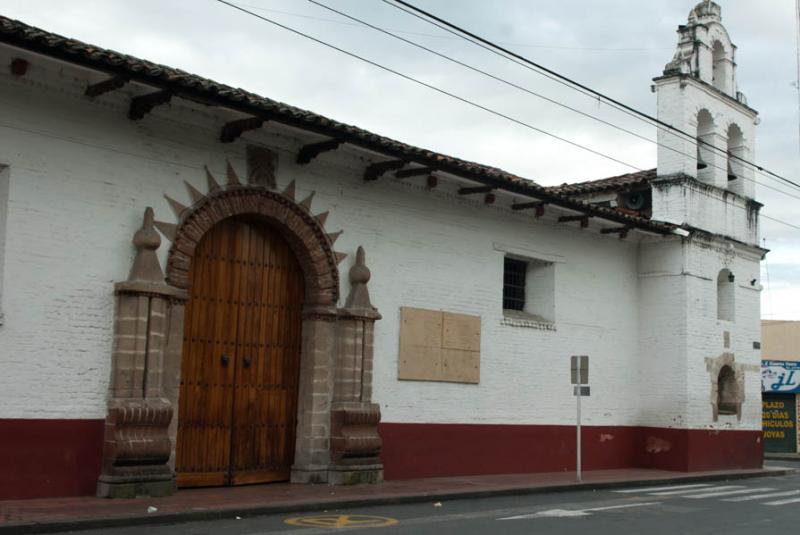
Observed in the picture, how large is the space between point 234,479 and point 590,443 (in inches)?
333

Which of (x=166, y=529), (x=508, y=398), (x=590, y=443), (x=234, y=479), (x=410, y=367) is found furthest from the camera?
(x=590, y=443)

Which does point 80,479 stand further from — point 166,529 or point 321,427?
point 321,427

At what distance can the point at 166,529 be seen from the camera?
387 inches

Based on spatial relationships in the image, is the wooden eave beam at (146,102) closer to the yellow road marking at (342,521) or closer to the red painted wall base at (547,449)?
the yellow road marking at (342,521)

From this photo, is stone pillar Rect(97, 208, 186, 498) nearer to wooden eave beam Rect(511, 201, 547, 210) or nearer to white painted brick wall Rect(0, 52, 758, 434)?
white painted brick wall Rect(0, 52, 758, 434)

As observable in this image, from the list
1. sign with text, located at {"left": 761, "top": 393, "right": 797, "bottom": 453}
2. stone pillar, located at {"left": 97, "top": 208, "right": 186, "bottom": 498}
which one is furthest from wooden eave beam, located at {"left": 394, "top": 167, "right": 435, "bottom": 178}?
sign with text, located at {"left": 761, "top": 393, "right": 797, "bottom": 453}

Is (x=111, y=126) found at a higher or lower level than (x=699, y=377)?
higher

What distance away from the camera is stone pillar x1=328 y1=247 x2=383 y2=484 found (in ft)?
46.7

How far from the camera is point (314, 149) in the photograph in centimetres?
1405

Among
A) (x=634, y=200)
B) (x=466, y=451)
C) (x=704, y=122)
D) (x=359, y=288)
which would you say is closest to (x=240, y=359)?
(x=359, y=288)

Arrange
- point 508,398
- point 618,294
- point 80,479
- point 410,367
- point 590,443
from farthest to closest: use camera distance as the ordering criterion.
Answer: point 618,294 → point 590,443 → point 508,398 → point 410,367 → point 80,479

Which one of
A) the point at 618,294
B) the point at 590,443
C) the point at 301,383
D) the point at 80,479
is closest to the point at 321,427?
the point at 301,383

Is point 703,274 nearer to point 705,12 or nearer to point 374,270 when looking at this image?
point 705,12

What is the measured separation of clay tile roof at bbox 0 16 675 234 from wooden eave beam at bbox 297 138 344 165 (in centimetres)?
30
